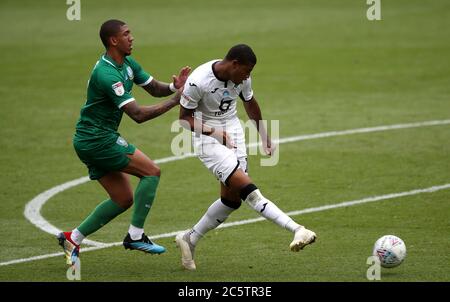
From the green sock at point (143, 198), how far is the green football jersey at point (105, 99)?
58 centimetres

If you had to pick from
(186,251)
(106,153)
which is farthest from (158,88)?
(186,251)

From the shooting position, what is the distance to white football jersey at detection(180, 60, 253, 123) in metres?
9.59

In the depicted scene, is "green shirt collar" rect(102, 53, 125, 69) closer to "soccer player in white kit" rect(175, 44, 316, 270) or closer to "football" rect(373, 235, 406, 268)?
"soccer player in white kit" rect(175, 44, 316, 270)

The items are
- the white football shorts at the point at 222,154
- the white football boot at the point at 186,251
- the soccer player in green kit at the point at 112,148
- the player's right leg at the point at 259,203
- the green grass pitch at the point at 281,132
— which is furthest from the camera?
the green grass pitch at the point at 281,132

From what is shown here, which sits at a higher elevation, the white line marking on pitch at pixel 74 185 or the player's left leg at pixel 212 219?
the player's left leg at pixel 212 219

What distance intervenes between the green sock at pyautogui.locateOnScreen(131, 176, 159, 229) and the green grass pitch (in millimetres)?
542

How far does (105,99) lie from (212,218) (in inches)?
66.3

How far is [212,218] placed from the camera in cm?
990

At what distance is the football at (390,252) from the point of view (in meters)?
9.12

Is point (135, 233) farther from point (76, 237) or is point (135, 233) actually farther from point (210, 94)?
point (210, 94)

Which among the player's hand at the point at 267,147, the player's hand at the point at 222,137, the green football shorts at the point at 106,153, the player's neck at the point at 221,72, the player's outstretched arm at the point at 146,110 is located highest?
the player's neck at the point at 221,72

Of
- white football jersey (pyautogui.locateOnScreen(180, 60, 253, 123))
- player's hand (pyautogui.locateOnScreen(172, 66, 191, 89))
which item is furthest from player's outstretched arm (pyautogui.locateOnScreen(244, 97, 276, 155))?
player's hand (pyautogui.locateOnScreen(172, 66, 191, 89))

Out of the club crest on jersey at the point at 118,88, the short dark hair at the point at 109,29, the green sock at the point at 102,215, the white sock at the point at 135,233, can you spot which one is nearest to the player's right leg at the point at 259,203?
the white sock at the point at 135,233

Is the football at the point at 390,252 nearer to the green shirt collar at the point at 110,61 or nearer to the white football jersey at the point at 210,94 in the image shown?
the white football jersey at the point at 210,94
